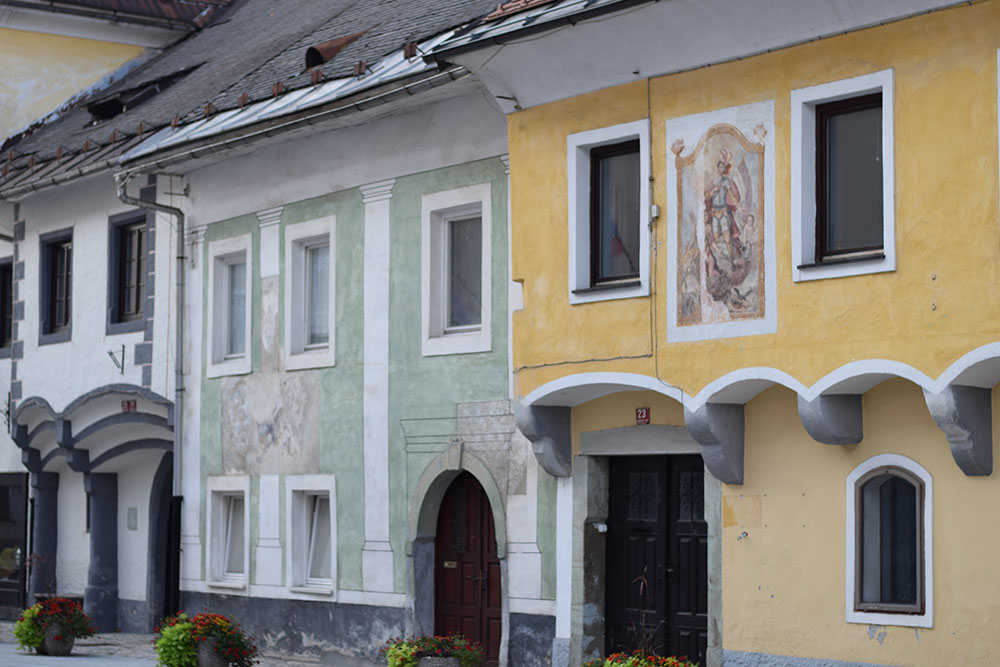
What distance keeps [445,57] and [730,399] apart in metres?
3.75

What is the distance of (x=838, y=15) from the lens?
1223cm

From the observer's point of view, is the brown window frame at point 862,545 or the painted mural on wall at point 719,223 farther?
the painted mural on wall at point 719,223

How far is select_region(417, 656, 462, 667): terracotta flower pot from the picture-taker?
1477 cm

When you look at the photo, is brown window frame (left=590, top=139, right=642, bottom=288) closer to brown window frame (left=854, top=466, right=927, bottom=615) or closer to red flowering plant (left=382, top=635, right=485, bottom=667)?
brown window frame (left=854, top=466, right=927, bottom=615)

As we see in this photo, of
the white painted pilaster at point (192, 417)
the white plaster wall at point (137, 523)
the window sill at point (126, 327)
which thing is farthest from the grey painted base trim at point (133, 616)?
the window sill at point (126, 327)

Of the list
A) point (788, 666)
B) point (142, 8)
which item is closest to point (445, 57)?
point (788, 666)

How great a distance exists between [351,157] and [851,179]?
6.86 metres

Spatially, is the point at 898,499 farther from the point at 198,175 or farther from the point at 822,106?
the point at 198,175

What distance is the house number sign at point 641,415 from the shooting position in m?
→ 14.5

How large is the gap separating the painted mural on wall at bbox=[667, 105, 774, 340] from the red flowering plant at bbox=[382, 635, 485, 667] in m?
3.46

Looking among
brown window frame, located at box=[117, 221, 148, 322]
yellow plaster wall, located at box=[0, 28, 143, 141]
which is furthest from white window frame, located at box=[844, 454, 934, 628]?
yellow plaster wall, located at box=[0, 28, 143, 141]

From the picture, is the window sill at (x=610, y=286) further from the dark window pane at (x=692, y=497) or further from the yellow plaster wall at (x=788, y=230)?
the dark window pane at (x=692, y=497)

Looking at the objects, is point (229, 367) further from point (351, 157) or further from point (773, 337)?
point (773, 337)

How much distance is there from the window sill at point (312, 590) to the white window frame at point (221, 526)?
1.20 m
